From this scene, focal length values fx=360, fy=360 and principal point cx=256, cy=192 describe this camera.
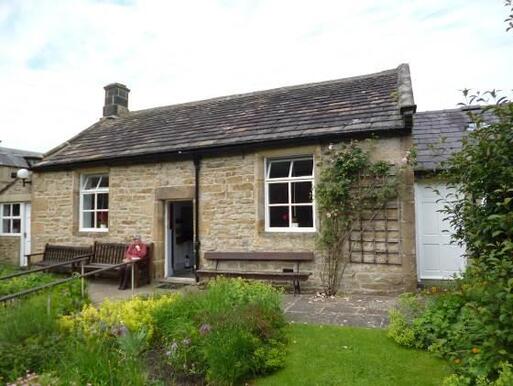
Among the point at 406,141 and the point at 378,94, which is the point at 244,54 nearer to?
the point at 378,94

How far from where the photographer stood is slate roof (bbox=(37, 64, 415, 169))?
8.62 meters

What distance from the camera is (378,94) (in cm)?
958

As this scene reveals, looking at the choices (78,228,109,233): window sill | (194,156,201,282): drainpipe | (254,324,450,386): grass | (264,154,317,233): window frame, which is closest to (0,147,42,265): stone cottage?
(78,228,109,233): window sill

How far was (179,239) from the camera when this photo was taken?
11461mm

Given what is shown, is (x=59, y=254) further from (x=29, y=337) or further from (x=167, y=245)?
(x=29, y=337)

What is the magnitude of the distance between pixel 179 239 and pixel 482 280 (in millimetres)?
9343

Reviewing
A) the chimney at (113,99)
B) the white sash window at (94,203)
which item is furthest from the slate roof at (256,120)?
the chimney at (113,99)

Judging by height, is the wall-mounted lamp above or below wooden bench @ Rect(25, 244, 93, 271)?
above

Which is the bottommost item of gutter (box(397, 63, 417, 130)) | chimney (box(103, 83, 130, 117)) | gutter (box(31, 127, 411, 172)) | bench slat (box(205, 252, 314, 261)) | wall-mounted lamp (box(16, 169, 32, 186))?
bench slat (box(205, 252, 314, 261))

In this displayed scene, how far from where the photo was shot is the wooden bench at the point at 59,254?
1127 cm

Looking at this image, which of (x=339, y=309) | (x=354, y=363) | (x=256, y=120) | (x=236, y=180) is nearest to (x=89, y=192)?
(x=236, y=180)

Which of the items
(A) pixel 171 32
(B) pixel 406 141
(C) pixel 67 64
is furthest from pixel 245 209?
(C) pixel 67 64

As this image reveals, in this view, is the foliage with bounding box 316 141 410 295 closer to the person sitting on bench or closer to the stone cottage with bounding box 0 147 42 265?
the person sitting on bench

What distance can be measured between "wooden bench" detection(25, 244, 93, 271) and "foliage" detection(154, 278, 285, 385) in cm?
717
